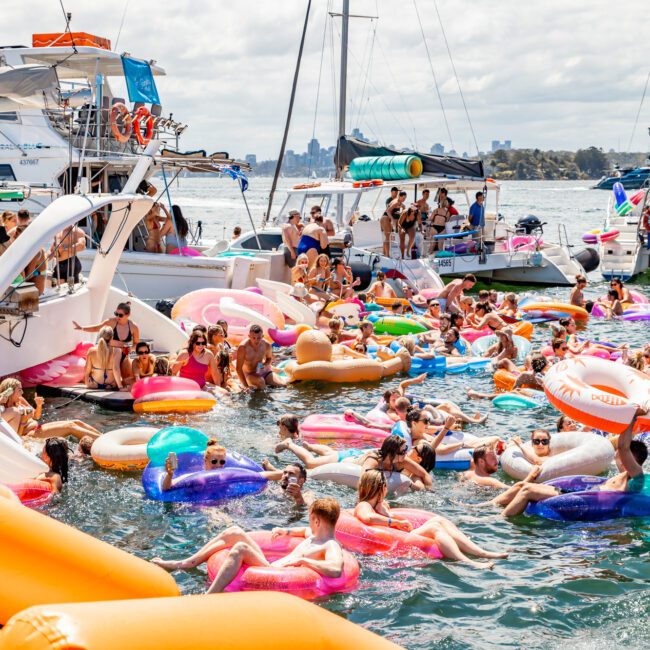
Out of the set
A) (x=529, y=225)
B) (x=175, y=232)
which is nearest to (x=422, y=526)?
(x=175, y=232)

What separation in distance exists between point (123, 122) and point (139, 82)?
2.79ft

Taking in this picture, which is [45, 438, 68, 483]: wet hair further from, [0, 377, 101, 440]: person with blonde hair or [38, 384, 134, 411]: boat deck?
[38, 384, 134, 411]: boat deck

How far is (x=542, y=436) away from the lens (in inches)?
399

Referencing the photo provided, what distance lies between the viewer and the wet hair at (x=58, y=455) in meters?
9.34

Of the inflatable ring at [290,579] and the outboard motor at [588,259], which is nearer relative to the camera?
the inflatable ring at [290,579]

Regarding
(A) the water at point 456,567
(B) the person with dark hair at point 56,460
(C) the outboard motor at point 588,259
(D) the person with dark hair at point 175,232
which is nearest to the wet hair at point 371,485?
(A) the water at point 456,567

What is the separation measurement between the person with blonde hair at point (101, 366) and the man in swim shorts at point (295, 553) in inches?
228

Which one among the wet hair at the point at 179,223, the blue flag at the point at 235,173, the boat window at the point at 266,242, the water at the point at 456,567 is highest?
the blue flag at the point at 235,173

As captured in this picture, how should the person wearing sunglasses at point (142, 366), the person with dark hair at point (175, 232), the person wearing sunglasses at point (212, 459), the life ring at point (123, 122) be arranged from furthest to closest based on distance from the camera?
the person with dark hair at point (175, 232)
the life ring at point (123, 122)
the person wearing sunglasses at point (142, 366)
the person wearing sunglasses at point (212, 459)

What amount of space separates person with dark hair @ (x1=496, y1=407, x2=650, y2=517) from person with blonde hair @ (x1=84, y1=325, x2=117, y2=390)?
20.2 feet

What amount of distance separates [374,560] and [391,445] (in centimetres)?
160

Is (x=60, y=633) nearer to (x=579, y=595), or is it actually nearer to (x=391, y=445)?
(x=579, y=595)

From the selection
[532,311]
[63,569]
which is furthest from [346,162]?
[63,569]

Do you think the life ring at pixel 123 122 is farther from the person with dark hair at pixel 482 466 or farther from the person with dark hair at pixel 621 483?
the person with dark hair at pixel 621 483
